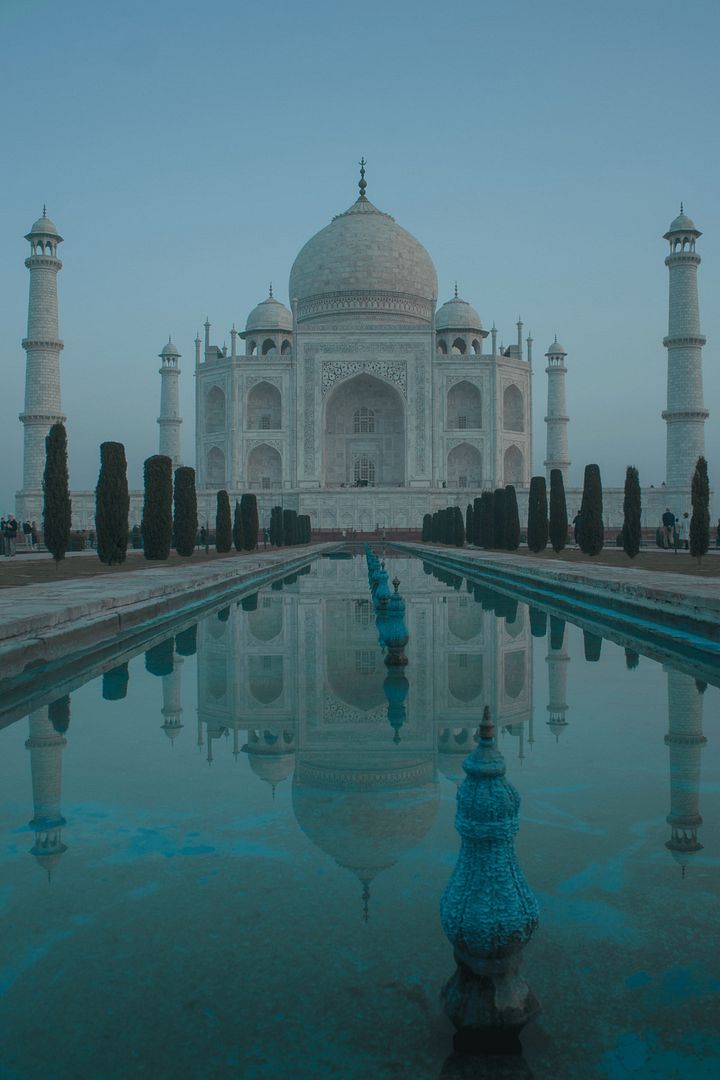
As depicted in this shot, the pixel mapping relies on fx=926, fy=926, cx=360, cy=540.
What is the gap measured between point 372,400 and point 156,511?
25.4 meters

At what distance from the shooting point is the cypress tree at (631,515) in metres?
15.3

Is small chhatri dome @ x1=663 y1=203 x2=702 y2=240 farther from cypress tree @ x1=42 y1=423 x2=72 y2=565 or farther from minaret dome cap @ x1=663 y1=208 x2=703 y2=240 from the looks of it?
cypress tree @ x1=42 y1=423 x2=72 y2=565

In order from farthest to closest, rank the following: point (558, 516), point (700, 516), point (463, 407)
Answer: point (463, 407)
point (558, 516)
point (700, 516)

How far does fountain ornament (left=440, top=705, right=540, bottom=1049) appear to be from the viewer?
1.30 m

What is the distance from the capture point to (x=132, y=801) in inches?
95.2

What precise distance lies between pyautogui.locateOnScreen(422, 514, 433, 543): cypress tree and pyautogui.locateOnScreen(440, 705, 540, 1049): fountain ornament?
2888cm

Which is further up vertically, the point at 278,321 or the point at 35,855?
the point at 278,321

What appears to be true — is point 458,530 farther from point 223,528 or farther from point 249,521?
point 223,528

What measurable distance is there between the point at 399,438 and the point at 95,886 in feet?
123

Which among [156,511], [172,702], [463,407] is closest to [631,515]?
[156,511]

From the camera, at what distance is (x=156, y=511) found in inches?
582

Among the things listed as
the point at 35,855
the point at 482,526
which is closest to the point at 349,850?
the point at 35,855

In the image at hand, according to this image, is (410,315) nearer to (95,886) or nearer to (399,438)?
(399,438)

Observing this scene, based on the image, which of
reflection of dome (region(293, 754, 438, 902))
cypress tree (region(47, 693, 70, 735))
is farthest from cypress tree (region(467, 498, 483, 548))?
reflection of dome (region(293, 754, 438, 902))
